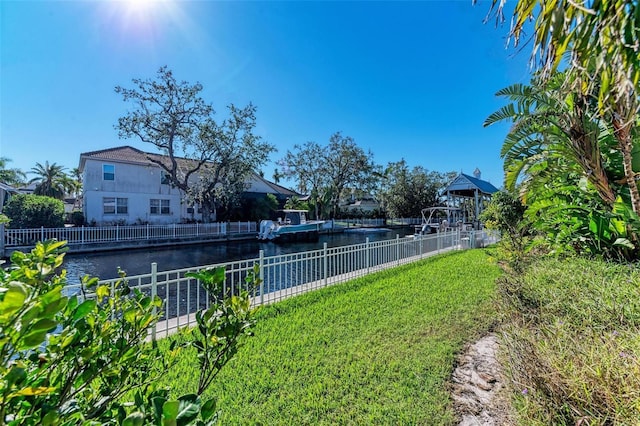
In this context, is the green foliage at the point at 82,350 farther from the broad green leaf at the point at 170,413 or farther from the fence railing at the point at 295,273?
the fence railing at the point at 295,273

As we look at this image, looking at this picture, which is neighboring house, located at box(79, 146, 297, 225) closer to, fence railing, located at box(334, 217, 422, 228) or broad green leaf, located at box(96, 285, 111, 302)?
fence railing, located at box(334, 217, 422, 228)

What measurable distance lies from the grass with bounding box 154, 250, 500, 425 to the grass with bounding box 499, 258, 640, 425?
2.61 ft

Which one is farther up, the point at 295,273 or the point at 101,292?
the point at 101,292

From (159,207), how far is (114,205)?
10.4 ft

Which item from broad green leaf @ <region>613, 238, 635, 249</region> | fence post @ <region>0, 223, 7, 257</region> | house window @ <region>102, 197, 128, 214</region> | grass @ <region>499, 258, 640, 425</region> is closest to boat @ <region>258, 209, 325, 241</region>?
house window @ <region>102, 197, 128, 214</region>

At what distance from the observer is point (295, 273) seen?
8773mm

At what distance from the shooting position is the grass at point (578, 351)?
1.66 metres

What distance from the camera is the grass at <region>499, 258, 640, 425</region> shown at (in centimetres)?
166

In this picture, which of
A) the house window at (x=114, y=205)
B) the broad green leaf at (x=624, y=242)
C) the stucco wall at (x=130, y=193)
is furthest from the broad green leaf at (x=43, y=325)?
the house window at (x=114, y=205)

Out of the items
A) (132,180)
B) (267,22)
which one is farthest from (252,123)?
(267,22)

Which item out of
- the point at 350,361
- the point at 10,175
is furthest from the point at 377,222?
the point at 10,175

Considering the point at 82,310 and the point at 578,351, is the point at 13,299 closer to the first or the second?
the point at 82,310

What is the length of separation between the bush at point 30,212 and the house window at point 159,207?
720 centimetres

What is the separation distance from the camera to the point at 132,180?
72.8 feet
